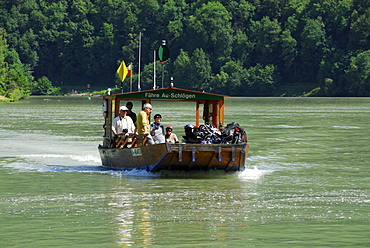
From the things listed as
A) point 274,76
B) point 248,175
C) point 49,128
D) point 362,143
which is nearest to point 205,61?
point 274,76

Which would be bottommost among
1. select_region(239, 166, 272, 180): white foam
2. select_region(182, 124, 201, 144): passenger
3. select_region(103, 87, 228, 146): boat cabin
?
select_region(239, 166, 272, 180): white foam

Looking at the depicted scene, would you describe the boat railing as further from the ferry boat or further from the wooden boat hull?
the wooden boat hull

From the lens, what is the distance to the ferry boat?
74.3 feet

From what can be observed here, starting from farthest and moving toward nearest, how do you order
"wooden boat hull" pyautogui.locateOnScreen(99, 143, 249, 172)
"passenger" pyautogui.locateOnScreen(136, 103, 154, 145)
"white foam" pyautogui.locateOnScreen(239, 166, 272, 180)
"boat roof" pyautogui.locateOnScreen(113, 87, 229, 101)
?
1. "boat roof" pyautogui.locateOnScreen(113, 87, 229, 101)
2. "white foam" pyautogui.locateOnScreen(239, 166, 272, 180)
3. "passenger" pyautogui.locateOnScreen(136, 103, 154, 145)
4. "wooden boat hull" pyautogui.locateOnScreen(99, 143, 249, 172)

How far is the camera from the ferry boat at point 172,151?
74.3 ft

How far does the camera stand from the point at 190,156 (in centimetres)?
2277

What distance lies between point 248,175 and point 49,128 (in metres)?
28.3

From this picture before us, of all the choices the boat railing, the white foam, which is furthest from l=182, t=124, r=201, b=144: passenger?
the white foam

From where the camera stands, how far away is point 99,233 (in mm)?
15305

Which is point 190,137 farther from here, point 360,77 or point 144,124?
point 360,77

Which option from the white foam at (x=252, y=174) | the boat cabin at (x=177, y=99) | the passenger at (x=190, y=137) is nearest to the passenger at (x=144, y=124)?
the boat cabin at (x=177, y=99)

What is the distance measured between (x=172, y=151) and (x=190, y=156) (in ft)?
1.78

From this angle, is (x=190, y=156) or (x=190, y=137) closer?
(x=190, y=156)

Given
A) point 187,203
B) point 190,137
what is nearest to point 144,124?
point 190,137
